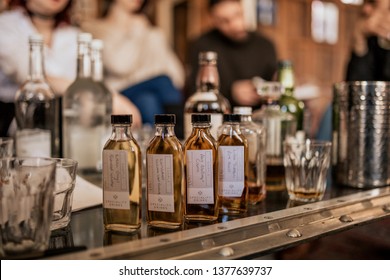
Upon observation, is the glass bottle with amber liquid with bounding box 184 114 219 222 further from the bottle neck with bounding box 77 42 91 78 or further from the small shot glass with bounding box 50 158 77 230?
the bottle neck with bounding box 77 42 91 78

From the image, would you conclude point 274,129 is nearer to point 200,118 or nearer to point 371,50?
point 200,118

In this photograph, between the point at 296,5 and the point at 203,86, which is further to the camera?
the point at 296,5

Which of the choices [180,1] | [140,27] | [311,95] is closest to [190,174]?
[311,95]

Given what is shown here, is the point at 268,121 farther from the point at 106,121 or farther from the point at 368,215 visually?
the point at 106,121

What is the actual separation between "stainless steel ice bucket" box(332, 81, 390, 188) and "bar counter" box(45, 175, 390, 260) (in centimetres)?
12

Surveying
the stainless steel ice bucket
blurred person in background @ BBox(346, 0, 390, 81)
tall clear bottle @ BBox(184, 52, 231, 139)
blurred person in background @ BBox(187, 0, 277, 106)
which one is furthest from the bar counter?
blurred person in background @ BBox(187, 0, 277, 106)

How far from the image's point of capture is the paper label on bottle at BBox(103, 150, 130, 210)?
25.8 inches

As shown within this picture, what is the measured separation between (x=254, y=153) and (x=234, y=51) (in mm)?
2024

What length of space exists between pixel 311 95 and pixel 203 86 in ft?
2.71

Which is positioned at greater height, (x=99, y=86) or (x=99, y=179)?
(x=99, y=86)

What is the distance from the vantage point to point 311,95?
1.71m

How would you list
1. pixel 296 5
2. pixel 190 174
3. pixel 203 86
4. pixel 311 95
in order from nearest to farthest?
pixel 190 174 → pixel 203 86 → pixel 311 95 → pixel 296 5

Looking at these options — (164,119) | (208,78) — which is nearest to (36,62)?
(208,78)

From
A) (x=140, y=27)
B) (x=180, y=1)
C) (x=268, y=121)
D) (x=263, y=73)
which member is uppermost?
(x=180, y=1)
